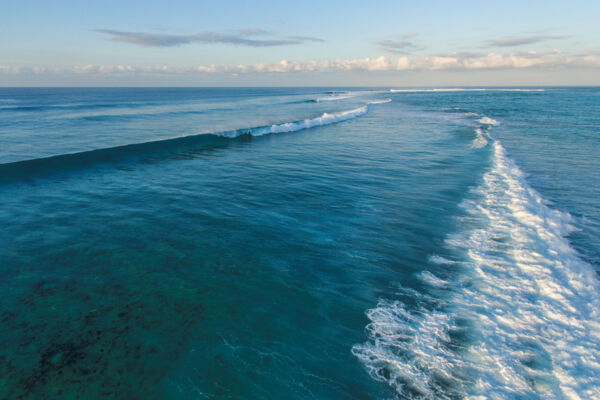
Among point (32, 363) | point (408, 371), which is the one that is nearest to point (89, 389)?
point (32, 363)

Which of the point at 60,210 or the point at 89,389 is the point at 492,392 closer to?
the point at 89,389

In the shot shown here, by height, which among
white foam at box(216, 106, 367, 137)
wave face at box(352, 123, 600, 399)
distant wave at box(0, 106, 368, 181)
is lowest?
wave face at box(352, 123, 600, 399)

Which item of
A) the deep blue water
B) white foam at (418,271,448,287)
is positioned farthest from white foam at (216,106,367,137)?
white foam at (418,271,448,287)

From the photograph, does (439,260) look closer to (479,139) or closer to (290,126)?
(479,139)

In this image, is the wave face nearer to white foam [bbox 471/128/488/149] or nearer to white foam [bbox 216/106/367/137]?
white foam [bbox 471/128/488/149]

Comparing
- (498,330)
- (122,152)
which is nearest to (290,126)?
(122,152)

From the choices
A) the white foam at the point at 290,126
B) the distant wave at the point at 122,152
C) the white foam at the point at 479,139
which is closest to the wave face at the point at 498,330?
the white foam at the point at 479,139

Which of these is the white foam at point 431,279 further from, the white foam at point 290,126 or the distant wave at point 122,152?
the white foam at point 290,126
